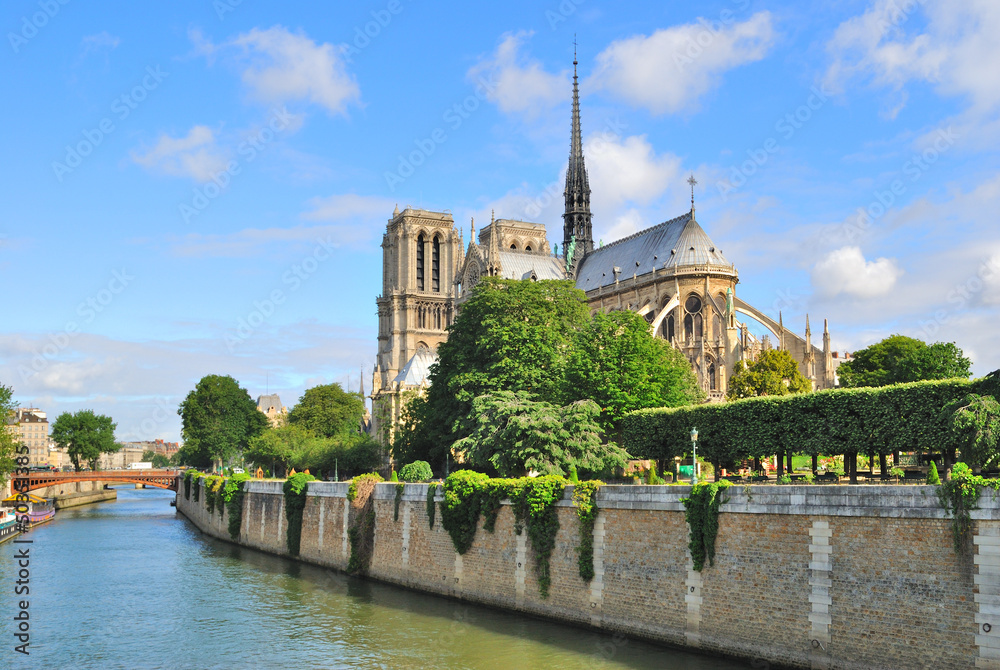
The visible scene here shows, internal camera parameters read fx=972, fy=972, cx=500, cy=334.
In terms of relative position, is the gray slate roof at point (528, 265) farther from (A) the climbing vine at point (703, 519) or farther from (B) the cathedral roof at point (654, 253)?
(A) the climbing vine at point (703, 519)

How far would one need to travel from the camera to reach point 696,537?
73.2 ft

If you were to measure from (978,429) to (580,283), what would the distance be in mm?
70973

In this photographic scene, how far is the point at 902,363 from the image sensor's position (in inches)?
2297

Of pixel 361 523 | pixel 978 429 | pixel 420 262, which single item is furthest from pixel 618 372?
pixel 420 262

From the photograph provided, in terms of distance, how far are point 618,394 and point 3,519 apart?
3300cm

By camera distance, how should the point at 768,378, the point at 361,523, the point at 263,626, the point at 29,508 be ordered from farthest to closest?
the point at 768,378
the point at 29,508
the point at 361,523
the point at 263,626

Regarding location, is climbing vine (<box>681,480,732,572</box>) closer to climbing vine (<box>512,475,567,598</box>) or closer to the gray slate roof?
climbing vine (<box>512,475,567,598</box>)

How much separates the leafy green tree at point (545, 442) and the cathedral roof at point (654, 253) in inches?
1744

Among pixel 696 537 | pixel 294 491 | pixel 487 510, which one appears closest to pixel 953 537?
pixel 696 537

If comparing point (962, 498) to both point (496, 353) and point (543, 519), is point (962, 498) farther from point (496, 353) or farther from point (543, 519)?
point (496, 353)

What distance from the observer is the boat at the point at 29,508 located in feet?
171

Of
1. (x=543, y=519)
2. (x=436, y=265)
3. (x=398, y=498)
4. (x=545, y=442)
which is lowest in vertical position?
(x=543, y=519)

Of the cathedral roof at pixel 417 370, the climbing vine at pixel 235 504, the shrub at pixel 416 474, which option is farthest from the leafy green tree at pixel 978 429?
the cathedral roof at pixel 417 370

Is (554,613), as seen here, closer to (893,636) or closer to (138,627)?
(893,636)
